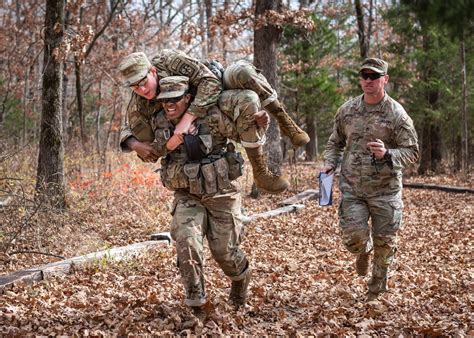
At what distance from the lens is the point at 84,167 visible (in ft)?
43.0

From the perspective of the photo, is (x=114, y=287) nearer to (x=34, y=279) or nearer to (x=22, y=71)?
(x=34, y=279)

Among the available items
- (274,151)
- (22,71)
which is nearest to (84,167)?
(274,151)

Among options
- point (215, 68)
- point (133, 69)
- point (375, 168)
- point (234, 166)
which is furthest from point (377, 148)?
point (133, 69)

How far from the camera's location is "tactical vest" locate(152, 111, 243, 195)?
4504 millimetres

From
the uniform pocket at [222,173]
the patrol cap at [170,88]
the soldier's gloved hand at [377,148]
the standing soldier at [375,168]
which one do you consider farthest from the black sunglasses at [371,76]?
the patrol cap at [170,88]

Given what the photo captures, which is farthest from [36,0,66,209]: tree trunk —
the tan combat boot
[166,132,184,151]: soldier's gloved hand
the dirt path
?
the tan combat boot

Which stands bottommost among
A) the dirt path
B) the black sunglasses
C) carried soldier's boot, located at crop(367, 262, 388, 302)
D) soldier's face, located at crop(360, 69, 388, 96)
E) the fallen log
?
the dirt path

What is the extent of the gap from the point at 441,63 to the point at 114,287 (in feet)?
50.2

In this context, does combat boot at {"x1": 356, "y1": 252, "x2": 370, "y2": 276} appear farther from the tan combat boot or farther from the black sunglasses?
the black sunglasses

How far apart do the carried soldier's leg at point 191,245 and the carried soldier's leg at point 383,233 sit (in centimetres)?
180

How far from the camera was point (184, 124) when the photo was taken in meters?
4.43

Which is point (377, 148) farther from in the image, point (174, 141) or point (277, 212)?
point (277, 212)

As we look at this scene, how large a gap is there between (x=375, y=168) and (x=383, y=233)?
25.5 inches

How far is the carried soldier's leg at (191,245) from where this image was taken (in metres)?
4.48
